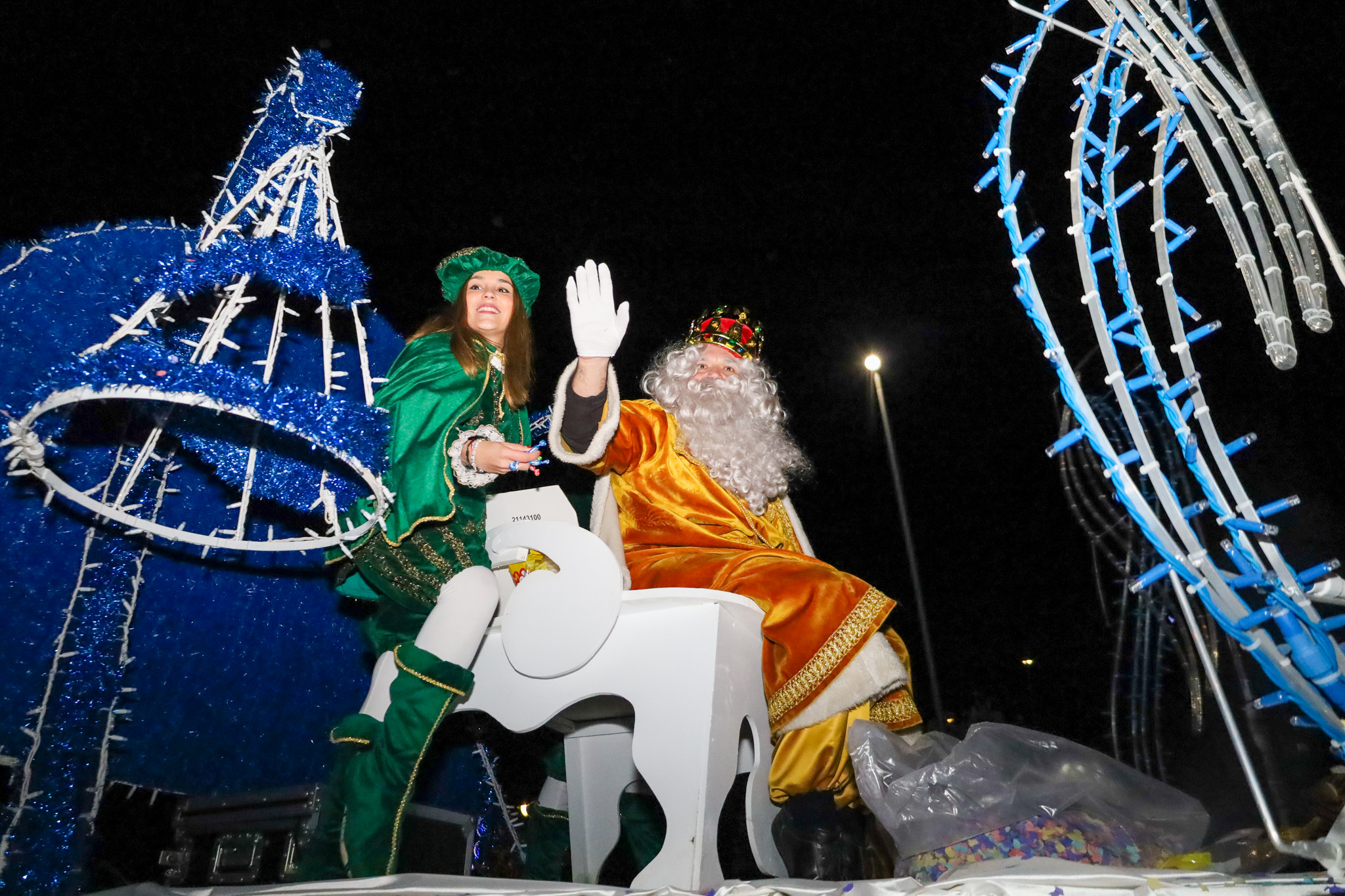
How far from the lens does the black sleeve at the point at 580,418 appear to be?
2172 millimetres

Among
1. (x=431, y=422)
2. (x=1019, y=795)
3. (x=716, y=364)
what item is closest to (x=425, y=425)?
(x=431, y=422)

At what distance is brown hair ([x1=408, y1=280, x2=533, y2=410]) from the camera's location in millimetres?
2213

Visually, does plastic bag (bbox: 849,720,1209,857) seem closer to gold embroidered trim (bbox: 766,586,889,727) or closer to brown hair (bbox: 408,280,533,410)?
gold embroidered trim (bbox: 766,586,889,727)

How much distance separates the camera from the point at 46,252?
1.73 m

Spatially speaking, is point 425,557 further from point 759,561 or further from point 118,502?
point 759,561

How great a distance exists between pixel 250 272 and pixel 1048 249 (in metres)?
3.36

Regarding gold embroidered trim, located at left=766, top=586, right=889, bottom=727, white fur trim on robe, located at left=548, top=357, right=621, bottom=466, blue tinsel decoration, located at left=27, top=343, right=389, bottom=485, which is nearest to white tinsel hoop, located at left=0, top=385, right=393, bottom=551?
blue tinsel decoration, located at left=27, top=343, right=389, bottom=485

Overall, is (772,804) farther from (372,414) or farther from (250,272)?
(250,272)

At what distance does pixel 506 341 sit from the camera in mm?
2369

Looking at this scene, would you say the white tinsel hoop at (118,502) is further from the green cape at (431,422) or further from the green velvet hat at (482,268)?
the green velvet hat at (482,268)

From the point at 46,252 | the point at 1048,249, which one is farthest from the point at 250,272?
the point at 1048,249

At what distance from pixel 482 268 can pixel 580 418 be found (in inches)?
22.8

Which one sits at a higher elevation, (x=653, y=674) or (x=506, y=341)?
(x=506, y=341)

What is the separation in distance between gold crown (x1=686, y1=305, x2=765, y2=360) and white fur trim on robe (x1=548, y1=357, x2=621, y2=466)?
0.87 meters
